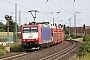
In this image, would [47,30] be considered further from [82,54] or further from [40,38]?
[82,54]

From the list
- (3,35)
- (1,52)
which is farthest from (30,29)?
(3,35)

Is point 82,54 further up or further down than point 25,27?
further down

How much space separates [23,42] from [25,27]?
1799mm

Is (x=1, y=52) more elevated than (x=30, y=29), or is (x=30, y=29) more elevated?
(x=30, y=29)

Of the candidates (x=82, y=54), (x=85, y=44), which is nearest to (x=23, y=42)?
(x=85, y=44)

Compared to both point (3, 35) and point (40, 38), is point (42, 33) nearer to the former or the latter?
point (40, 38)

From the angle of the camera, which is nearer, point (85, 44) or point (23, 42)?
point (85, 44)

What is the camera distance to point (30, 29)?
30.0 metres

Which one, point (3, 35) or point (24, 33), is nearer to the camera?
point (24, 33)

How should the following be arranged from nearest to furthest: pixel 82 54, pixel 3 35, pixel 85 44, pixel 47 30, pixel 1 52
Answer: pixel 82 54, pixel 85 44, pixel 1 52, pixel 47 30, pixel 3 35

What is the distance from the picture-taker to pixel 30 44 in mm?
29609

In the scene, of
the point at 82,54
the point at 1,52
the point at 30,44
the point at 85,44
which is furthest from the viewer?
the point at 30,44

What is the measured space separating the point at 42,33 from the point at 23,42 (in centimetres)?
283

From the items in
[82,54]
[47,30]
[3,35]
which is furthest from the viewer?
[3,35]
